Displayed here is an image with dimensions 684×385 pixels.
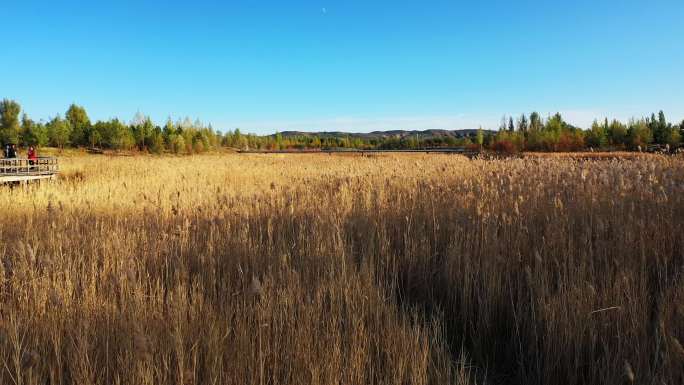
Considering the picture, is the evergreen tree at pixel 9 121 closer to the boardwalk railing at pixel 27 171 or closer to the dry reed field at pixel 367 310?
the boardwalk railing at pixel 27 171

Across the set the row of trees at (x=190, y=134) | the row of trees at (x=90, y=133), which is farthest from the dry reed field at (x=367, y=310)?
the row of trees at (x=90, y=133)

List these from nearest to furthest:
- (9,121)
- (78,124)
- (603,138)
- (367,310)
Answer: (367,310) → (603,138) → (9,121) → (78,124)

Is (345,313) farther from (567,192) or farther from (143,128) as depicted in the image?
(143,128)

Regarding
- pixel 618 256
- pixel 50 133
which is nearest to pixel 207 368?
pixel 618 256

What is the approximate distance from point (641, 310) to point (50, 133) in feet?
236

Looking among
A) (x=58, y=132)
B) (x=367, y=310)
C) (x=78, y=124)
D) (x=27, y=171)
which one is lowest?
(x=367, y=310)

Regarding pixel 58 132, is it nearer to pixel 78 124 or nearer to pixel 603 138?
pixel 78 124

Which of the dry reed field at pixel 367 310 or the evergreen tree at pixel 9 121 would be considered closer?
the dry reed field at pixel 367 310

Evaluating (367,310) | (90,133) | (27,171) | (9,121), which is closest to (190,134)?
(90,133)

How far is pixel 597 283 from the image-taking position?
270 centimetres

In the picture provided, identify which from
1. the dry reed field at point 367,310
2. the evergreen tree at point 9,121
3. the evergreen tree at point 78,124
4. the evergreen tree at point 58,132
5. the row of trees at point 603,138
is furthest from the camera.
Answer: the evergreen tree at point 78,124

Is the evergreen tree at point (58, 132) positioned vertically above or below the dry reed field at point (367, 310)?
above

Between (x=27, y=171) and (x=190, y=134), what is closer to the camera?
(x=27, y=171)

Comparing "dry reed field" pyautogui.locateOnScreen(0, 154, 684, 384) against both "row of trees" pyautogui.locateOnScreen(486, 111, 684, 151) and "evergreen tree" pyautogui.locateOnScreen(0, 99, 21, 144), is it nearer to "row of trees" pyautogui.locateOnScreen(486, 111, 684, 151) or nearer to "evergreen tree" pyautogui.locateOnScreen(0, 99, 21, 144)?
"row of trees" pyautogui.locateOnScreen(486, 111, 684, 151)
